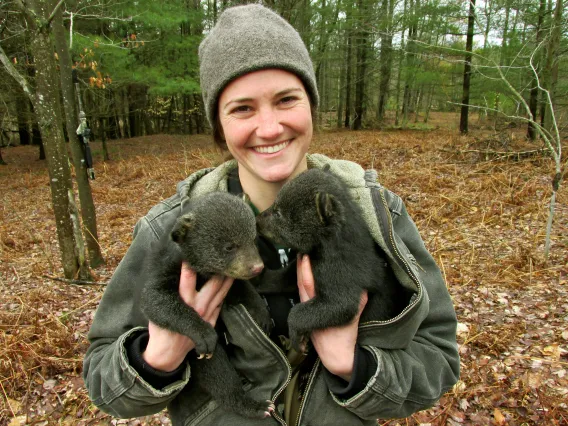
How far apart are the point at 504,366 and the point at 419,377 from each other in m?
3.02

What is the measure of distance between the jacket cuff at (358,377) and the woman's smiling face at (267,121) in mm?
1101

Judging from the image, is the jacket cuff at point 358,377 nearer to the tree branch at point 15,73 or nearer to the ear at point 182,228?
the ear at point 182,228

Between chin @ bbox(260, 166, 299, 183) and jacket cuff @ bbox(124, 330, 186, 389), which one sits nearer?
jacket cuff @ bbox(124, 330, 186, 389)

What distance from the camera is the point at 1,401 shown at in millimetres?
4109

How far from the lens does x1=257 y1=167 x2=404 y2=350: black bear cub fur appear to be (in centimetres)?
212

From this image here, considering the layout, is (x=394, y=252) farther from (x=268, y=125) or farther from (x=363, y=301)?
(x=268, y=125)

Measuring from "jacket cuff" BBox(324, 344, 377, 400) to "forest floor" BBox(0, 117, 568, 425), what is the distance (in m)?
2.10

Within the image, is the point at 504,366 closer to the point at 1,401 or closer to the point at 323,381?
the point at 323,381

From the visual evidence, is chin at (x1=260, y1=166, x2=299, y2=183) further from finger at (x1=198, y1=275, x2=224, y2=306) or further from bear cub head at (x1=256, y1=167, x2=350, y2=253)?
finger at (x1=198, y1=275, x2=224, y2=306)

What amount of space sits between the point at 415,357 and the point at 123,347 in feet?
5.04

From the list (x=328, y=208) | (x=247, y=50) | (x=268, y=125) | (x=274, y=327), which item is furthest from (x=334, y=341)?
(x=247, y=50)

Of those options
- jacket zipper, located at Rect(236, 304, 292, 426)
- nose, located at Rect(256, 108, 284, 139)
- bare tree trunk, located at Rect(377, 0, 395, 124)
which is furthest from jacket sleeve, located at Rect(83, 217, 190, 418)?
bare tree trunk, located at Rect(377, 0, 395, 124)

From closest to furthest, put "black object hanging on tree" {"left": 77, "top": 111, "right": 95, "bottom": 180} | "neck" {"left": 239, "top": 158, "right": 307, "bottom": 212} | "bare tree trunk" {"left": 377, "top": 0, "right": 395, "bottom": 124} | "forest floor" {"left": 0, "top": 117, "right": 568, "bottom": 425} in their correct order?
"neck" {"left": 239, "top": 158, "right": 307, "bottom": 212}, "forest floor" {"left": 0, "top": 117, "right": 568, "bottom": 425}, "black object hanging on tree" {"left": 77, "top": 111, "right": 95, "bottom": 180}, "bare tree trunk" {"left": 377, "top": 0, "right": 395, "bottom": 124}

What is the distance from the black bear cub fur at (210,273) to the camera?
209 centimetres
